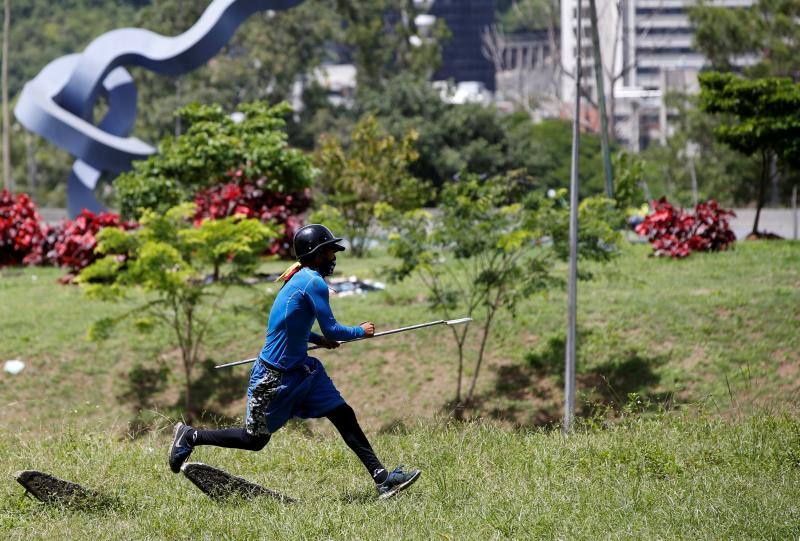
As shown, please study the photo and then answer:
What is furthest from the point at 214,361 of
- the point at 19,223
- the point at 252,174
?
the point at 19,223

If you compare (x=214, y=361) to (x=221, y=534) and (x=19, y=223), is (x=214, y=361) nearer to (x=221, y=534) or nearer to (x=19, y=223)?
(x=19, y=223)

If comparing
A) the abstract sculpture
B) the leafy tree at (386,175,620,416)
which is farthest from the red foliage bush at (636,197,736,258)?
the abstract sculpture

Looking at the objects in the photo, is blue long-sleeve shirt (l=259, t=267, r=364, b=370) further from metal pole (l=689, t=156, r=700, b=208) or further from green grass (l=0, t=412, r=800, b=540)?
metal pole (l=689, t=156, r=700, b=208)

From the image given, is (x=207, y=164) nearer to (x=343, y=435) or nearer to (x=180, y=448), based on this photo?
(x=180, y=448)

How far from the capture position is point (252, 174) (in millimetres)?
22047

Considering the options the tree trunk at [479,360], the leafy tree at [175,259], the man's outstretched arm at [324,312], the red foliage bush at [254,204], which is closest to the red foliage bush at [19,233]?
the red foliage bush at [254,204]

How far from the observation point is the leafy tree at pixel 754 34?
43.8 m

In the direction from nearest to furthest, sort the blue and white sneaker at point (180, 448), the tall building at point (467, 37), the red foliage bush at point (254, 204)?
the blue and white sneaker at point (180, 448) → the red foliage bush at point (254, 204) → the tall building at point (467, 37)

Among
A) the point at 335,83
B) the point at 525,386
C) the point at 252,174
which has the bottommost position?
the point at 335,83

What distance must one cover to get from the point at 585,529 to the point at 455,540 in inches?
25.1

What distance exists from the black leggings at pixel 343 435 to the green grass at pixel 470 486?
0.26 metres

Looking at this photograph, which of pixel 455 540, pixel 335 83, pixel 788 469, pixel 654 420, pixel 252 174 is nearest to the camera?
pixel 455 540

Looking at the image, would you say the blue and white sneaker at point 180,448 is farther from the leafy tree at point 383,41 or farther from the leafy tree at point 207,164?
the leafy tree at point 383,41

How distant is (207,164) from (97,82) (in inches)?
221
